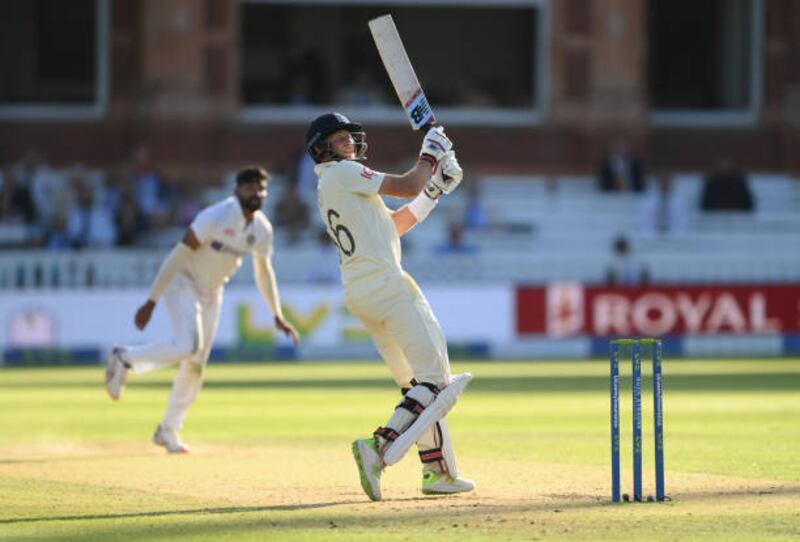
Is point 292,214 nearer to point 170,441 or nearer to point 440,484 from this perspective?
point 170,441

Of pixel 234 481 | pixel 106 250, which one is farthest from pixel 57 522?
pixel 106 250

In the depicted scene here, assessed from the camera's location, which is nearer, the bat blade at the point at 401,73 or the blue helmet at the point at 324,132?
the blue helmet at the point at 324,132

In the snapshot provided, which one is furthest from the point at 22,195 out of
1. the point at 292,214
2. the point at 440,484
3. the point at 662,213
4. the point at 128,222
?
the point at 440,484

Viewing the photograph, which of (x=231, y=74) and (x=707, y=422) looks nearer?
(x=707, y=422)

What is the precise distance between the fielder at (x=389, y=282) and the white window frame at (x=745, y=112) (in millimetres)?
19748

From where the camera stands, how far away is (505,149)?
28.1 metres

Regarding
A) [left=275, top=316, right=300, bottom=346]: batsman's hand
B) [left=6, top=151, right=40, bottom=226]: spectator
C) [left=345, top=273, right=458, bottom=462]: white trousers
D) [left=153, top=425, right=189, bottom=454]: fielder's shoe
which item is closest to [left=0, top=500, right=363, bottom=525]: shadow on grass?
[left=345, top=273, right=458, bottom=462]: white trousers

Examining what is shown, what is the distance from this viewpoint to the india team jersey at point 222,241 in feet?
38.9

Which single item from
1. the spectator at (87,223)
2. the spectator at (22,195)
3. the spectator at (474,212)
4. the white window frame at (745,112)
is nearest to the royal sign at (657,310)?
the spectator at (474,212)

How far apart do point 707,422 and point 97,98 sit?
51.2ft

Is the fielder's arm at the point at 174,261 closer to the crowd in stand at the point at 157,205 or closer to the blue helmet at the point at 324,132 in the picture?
the blue helmet at the point at 324,132

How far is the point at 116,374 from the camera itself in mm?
11883

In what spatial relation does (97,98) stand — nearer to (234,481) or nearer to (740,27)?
(740,27)

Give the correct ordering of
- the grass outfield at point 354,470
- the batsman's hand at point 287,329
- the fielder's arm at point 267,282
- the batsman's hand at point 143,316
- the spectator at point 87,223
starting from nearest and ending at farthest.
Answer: the grass outfield at point 354,470, the batsman's hand at point 143,316, the batsman's hand at point 287,329, the fielder's arm at point 267,282, the spectator at point 87,223
